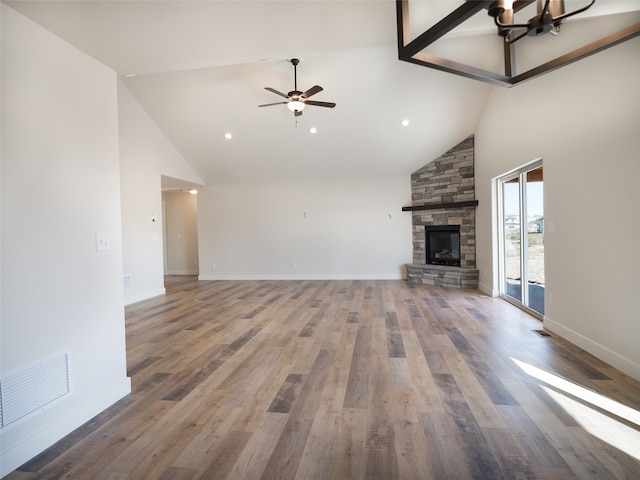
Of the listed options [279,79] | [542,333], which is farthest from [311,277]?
[542,333]

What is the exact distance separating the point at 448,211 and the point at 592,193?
3792 millimetres

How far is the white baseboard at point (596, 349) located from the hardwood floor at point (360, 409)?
7 centimetres

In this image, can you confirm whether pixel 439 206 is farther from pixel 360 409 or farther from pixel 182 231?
pixel 182 231

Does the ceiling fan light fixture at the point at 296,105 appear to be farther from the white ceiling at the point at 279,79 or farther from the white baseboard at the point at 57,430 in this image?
the white baseboard at the point at 57,430

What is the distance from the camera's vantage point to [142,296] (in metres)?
5.70

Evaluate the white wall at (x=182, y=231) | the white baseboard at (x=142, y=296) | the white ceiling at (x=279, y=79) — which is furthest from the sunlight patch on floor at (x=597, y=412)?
the white wall at (x=182, y=231)

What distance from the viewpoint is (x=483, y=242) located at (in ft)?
18.6

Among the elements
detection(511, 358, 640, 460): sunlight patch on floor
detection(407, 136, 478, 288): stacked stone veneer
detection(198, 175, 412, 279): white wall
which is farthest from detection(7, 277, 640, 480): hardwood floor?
detection(198, 175, 412, 279): white wall

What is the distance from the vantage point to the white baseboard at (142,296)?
5.34m

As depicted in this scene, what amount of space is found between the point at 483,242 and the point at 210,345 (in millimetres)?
5028

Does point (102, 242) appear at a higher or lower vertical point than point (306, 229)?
lower

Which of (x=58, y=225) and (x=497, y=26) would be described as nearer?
(x=497, y=26)

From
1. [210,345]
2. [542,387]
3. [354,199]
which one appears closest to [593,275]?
[542,387]

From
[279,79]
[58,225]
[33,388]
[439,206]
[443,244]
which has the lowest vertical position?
[33,388]
